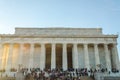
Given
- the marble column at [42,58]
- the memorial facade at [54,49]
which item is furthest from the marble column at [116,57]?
the marble column at [42,58]

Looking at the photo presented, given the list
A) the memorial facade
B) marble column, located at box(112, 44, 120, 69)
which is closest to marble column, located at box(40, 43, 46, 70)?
the memorial facade

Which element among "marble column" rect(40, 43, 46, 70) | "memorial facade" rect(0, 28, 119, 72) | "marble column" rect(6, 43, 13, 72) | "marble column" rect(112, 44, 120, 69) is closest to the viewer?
"marble column" rect(40, 43, 46, 70)

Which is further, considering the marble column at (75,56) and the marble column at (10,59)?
the marble column at (75,56)

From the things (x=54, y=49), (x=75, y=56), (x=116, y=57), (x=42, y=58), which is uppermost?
(x=54, y=49)

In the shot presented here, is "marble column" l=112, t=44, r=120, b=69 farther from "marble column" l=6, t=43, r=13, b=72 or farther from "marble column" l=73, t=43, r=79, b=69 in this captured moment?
"marble column" l=6, t=43, r=13, b=72

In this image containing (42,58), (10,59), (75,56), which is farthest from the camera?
(75,56)

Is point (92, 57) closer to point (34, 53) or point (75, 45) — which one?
point (75, 45)

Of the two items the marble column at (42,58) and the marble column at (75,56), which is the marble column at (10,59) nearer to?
the marble column at (42,58)

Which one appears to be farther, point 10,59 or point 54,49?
point 54,49

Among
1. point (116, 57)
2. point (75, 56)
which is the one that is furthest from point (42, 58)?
point (116, 57)

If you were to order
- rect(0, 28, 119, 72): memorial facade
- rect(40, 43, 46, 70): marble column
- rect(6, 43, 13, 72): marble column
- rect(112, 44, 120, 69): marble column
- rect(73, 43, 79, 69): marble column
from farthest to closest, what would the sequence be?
rect(0, 28, 119, 72): memorial facade, rect(112, 44, 120, 69): marble column, rect(73, 43, 79, 69): marble column, rect(6, 43, 13, 72): marble column, rect(40, 43, 46, 70): marble column

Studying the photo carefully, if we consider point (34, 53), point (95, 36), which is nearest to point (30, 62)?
point (34, 53)

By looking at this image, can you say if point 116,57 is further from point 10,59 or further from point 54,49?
point 10,59

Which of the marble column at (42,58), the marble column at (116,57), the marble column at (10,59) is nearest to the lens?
the marble column at (42,58)
